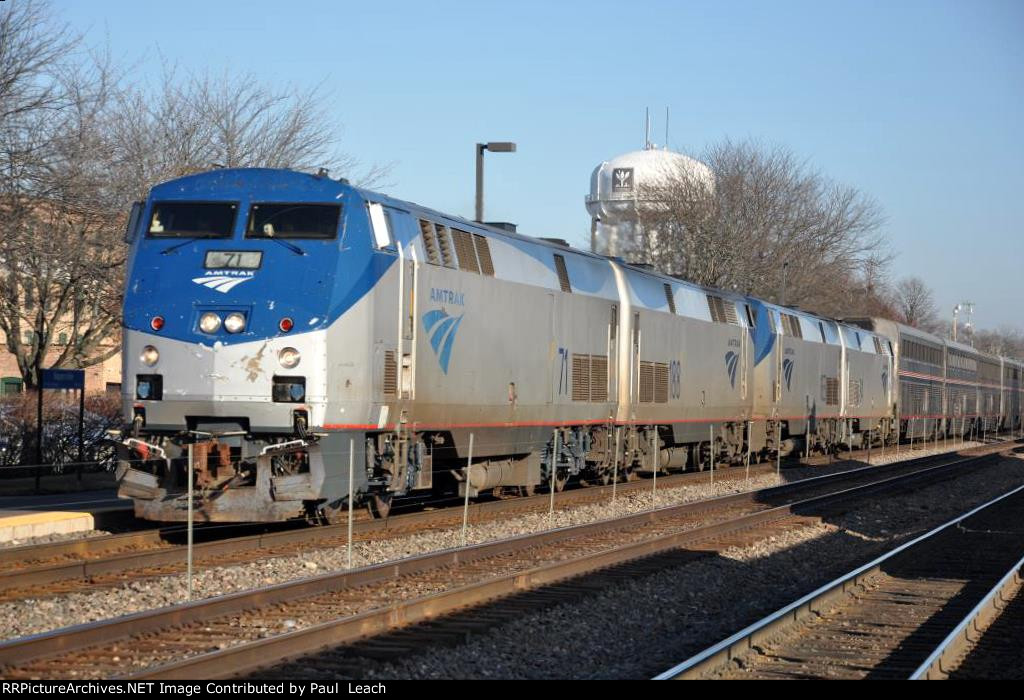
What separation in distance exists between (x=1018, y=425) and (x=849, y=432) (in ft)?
138

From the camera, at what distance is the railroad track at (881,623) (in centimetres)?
877

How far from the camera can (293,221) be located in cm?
1425

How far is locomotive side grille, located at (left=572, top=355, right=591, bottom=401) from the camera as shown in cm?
2045

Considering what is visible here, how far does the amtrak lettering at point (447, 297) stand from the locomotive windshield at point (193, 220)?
2.73m

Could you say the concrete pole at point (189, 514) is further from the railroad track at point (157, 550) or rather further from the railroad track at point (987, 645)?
the railroad track at point (987, 645)

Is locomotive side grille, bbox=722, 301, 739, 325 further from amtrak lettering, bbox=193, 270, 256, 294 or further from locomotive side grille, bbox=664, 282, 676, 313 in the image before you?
amtrak lettering, bbox=193, 270, 256, 294

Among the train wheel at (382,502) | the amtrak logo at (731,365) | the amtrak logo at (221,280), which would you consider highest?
the amtrak logo at (221,280)

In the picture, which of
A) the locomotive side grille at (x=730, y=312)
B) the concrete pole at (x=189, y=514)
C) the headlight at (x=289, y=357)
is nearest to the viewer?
the concrete pole at (x=189, y=514)

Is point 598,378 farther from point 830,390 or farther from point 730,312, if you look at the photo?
point 830,390

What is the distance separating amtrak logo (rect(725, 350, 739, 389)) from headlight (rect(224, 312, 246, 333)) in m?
16.0

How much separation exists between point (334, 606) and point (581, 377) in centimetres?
1074

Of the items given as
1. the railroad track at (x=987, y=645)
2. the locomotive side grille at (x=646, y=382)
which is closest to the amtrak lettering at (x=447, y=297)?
the locomotive side grille at (x=646, y=382)

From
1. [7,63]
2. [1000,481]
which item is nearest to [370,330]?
[7,63]

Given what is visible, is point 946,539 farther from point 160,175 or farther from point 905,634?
point 160,175
